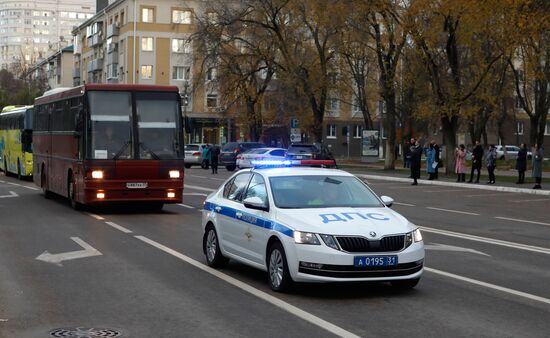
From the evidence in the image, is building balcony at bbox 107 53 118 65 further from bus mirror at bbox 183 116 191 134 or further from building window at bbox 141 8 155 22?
bus mirror at bbox 183 116 191 134

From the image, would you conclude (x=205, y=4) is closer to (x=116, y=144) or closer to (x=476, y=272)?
(x=116, y=144)

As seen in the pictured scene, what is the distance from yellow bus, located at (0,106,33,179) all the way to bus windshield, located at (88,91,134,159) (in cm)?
1355

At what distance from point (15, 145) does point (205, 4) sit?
21.5m

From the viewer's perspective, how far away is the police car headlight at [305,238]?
30.4ft

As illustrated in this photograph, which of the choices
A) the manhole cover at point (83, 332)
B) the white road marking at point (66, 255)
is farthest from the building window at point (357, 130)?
the manhole cover at point (83, 332)

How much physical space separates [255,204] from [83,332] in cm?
306

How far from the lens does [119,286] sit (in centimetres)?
1032

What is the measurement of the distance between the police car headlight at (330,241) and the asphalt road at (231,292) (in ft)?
1.97

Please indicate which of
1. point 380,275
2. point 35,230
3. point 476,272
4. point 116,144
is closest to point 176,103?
point 116,144

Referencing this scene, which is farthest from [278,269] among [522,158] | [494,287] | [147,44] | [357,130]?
[357,130]

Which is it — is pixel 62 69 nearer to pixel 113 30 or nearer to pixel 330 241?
pixel 113 30

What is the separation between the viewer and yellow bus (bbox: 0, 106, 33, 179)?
34.8 m

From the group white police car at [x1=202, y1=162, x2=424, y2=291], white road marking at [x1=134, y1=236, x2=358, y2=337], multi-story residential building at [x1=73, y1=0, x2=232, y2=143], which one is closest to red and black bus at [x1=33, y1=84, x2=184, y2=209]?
white road marking at [x1=134, y1=236, x2=358, y2=337]

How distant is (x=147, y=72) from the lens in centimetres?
8838
